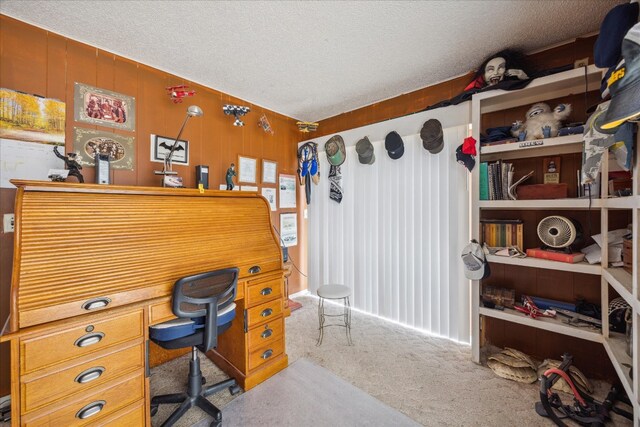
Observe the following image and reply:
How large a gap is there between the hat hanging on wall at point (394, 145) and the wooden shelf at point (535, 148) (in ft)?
2.59

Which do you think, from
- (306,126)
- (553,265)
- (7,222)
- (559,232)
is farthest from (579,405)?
(7,222)

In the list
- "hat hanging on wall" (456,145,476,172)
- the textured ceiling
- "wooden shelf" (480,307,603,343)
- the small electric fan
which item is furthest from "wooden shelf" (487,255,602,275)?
the textured ceiling

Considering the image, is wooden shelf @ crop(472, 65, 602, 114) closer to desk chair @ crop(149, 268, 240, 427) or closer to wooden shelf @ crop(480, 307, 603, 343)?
wooden shelf @ crop(480, 307, 603, 343)

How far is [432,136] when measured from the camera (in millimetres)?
2385

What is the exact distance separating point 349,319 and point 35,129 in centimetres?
323

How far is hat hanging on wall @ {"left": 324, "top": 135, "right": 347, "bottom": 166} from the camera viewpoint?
3.15 m

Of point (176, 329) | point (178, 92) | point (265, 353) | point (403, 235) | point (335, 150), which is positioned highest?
point (178, 92)

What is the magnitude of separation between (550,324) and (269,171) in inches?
123

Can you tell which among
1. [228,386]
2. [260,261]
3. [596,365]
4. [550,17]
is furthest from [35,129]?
[596,365]

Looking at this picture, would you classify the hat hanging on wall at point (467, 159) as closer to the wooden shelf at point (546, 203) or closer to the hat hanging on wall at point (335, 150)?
the wooden shelf at point (546, 203)

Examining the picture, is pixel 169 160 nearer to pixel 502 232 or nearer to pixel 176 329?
pixel 176 329

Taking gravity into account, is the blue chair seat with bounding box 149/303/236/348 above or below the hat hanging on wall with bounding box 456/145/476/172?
below

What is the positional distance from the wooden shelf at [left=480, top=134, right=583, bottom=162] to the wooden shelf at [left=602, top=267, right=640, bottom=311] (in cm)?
86

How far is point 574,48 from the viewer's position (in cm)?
193
